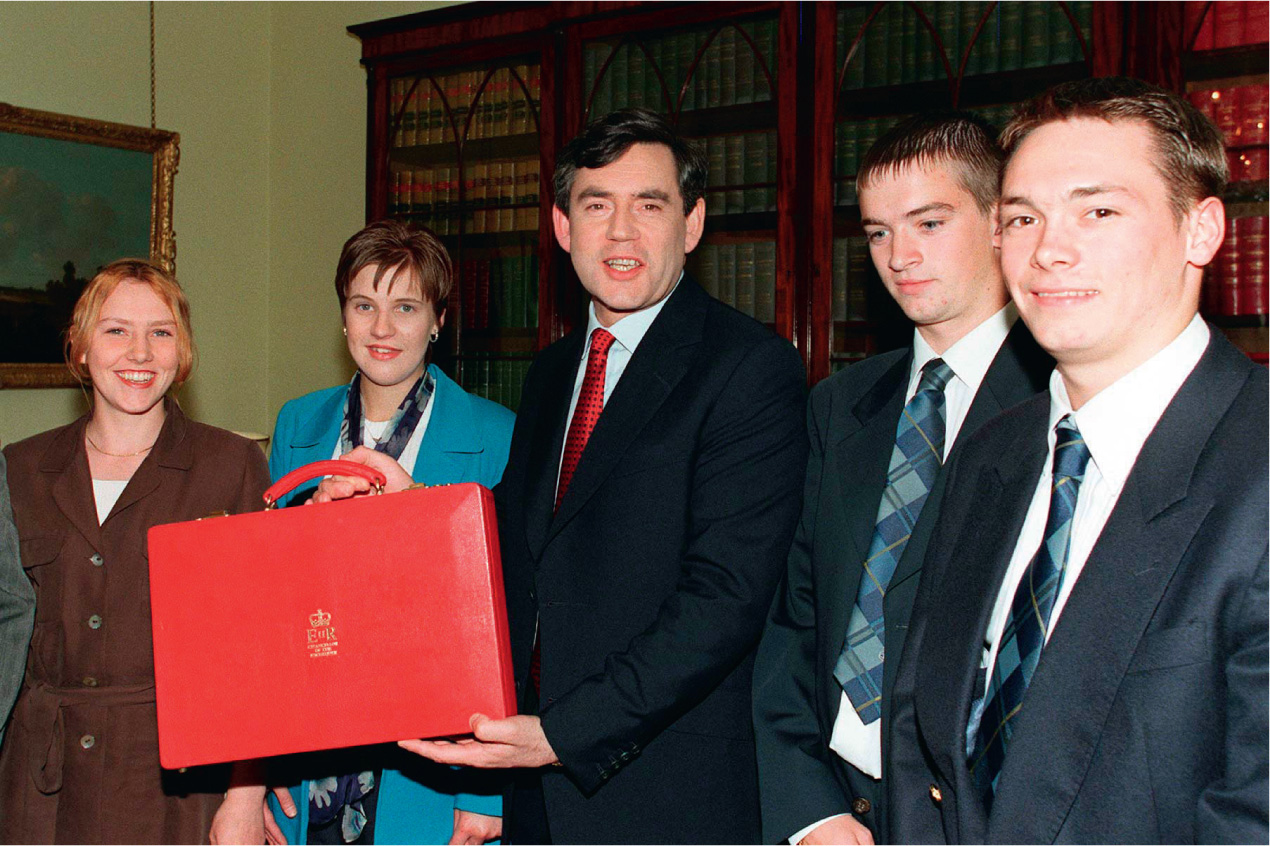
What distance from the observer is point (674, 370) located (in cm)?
167

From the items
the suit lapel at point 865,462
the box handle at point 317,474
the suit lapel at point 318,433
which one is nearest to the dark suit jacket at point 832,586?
the suit lapel at point 865,462

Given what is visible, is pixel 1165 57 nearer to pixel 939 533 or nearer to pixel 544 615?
pixel 939 533

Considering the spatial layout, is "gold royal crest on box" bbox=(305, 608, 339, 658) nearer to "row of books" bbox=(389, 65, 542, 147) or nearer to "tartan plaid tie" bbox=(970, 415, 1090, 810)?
"tartan plaid tie" bbox=(970, 415, 1090, 810)

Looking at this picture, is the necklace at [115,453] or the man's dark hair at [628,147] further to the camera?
the necklace at [115,453]

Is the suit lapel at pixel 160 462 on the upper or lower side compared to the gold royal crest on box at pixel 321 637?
upper

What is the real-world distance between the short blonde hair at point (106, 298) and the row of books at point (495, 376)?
1880 mm

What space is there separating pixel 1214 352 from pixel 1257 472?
6.3 inches

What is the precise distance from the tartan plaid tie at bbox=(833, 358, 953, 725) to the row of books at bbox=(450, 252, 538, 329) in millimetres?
2475

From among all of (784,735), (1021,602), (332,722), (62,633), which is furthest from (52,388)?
(1021,602)

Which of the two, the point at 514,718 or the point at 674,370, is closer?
the point at 514,718

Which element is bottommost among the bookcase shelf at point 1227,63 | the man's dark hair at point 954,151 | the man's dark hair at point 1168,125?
the man's dark hair at point 1168,125

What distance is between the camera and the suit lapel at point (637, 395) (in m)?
1.62

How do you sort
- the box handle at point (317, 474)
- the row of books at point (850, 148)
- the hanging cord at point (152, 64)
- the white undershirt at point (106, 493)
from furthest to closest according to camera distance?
the hanging cord at point (152, 64) < the row of books at point (850, 148) < the white undershirt at point (106, 493) < the box handle at point (317, 474)

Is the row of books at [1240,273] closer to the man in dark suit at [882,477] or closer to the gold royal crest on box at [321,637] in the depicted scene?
the man in dark suit at [882,477]
